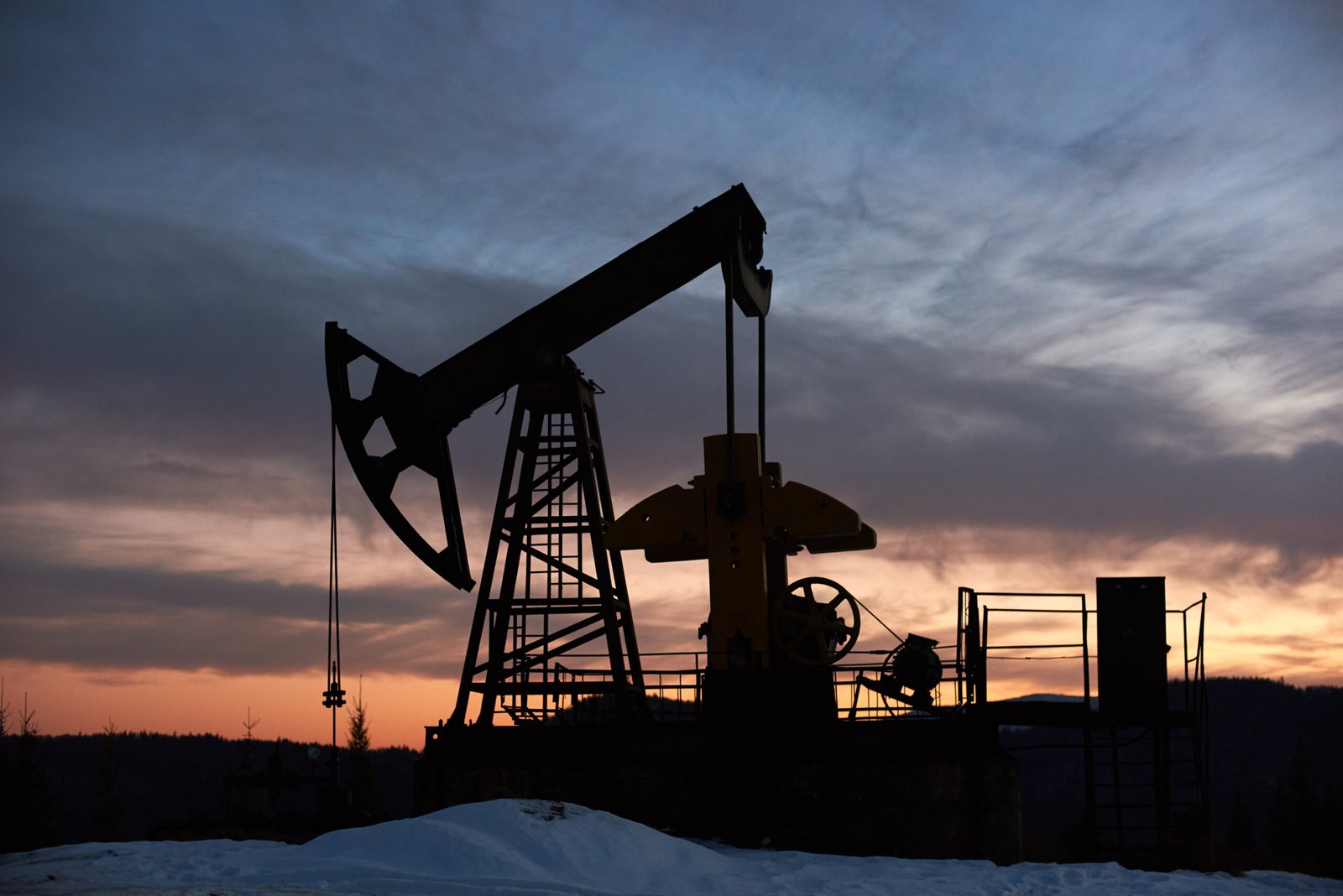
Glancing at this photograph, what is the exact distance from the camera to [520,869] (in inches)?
451

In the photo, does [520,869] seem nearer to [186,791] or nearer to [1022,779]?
[1022,779]

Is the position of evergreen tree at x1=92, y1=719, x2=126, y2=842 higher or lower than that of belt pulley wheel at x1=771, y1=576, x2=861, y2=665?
lower

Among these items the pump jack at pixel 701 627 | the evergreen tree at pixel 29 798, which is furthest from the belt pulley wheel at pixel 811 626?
the evergreen tree at pixel 29 798

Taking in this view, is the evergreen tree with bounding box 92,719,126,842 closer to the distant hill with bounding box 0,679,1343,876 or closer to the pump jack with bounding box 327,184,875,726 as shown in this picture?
the distant hill with bounding box 0,679,1343,876

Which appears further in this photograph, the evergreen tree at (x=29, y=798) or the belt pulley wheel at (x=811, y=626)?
the evergreen tree at (x=29, y=798)

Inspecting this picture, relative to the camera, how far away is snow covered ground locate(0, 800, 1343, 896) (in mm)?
11047

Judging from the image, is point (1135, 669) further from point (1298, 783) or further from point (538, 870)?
point (1298, 783)

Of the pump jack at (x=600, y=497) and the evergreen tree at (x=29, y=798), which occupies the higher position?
the pump jack at (x=600, y=497)

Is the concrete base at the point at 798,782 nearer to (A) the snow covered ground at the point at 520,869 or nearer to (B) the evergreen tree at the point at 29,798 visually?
(A) the snow covered ground at the point at 520,869

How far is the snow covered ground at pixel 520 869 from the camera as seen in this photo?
1105 cm

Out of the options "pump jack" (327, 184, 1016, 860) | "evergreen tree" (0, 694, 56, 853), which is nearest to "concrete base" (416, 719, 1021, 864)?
"pump jack" (327, 184, 1016, 860)

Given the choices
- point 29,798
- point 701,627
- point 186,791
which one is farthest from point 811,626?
point 186,791

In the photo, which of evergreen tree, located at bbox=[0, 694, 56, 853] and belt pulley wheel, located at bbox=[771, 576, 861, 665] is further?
evergreen tree, located at bbox=[0, 694, 56, 853]

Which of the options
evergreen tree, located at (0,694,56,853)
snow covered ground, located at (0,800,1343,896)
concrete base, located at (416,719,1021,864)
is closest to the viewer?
snow covered ground, located at (0,800,1343,896)
